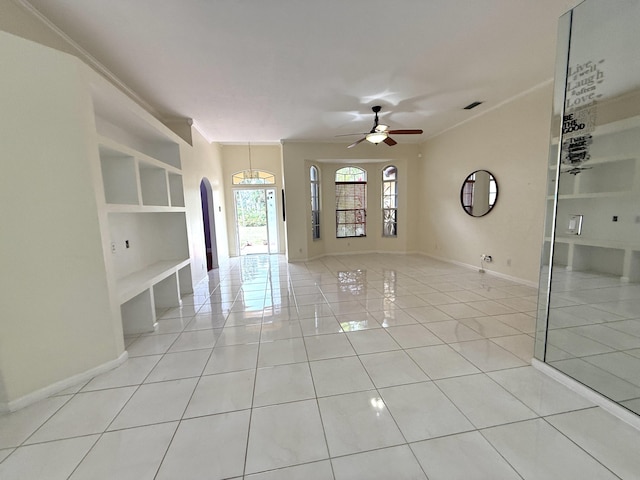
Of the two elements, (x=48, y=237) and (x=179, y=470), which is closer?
(x=179, y=470)

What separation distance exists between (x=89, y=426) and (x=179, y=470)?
0.79 metres

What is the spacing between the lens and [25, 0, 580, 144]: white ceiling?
7.54 ft

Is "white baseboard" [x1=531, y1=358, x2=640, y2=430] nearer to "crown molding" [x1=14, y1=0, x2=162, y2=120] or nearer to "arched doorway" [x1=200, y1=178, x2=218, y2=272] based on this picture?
"crown molding" [x1=14, y1=0, x2=162, y2=120]

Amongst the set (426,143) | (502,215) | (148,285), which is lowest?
(148,285)

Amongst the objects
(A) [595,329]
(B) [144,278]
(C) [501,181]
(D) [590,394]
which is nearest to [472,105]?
(C) [501,181]

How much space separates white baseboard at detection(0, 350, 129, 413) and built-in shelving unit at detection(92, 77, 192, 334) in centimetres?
52

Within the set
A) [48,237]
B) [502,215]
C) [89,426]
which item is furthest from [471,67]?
[89,426]

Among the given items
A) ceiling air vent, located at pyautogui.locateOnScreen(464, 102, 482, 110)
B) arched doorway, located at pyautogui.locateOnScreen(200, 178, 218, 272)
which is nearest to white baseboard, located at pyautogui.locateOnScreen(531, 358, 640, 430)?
ceiling air vent, located at pyautogui.locateOnScreen(464, 102, 482, 110)

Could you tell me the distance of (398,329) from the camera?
2.79m

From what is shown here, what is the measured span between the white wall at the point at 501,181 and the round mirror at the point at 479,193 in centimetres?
10

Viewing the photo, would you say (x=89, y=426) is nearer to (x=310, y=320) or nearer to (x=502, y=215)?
(x=310, y=320)

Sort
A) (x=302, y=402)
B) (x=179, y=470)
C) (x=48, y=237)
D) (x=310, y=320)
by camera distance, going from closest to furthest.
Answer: (x=179, y=470), (x=302, y=402), (x=48, y=237), (x=310, y=320)

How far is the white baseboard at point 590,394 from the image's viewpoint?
1.54m

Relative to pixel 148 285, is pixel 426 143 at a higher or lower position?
higher
